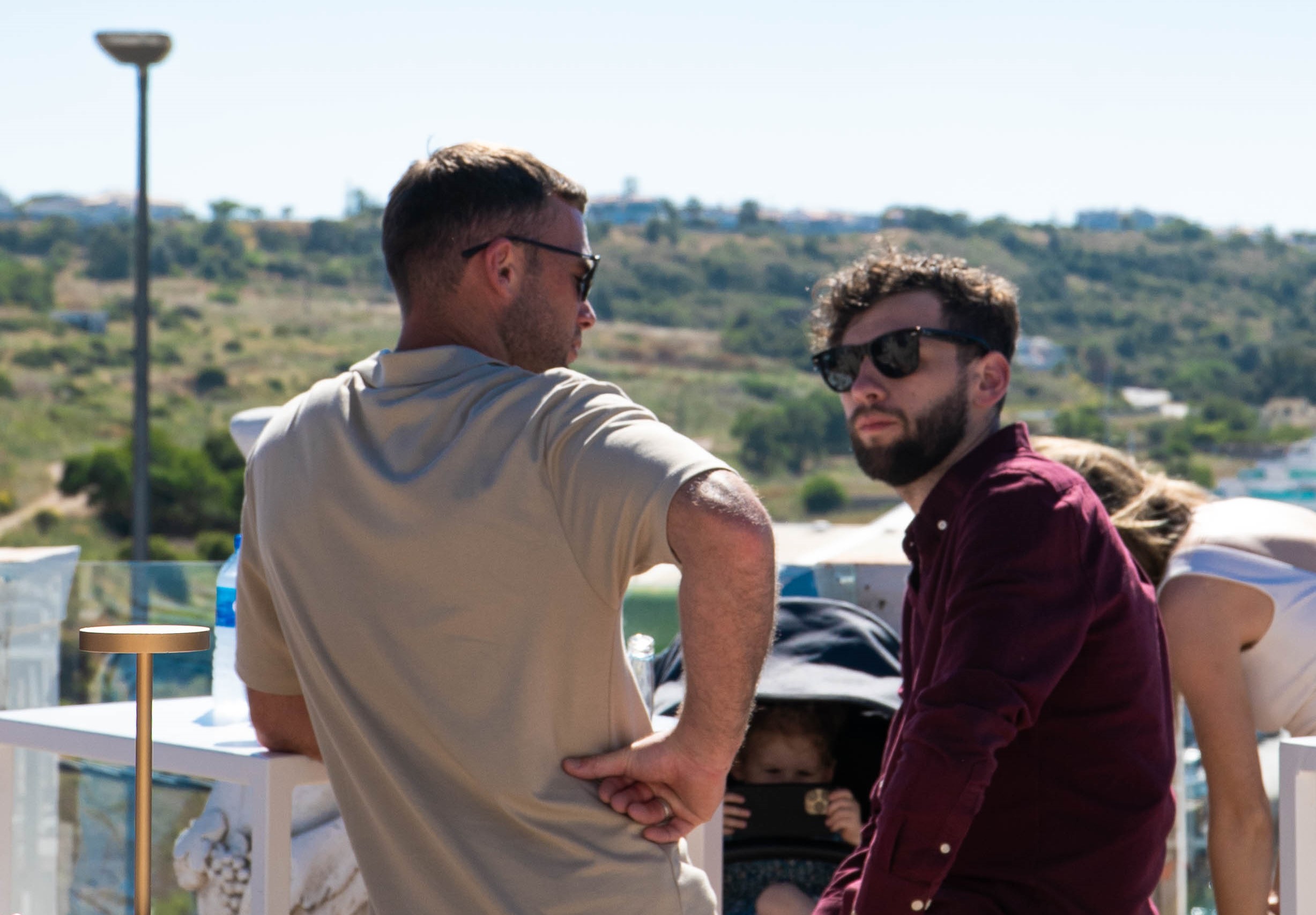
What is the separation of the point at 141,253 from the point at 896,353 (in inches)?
601

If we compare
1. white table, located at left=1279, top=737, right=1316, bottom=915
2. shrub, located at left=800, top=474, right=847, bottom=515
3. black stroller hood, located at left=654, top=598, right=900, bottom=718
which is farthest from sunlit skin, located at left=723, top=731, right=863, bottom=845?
shrub, located at left=800, top=474, right=847, bottom=515

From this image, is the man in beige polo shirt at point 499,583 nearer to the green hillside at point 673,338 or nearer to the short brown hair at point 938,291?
the short brown hair at point 938,291

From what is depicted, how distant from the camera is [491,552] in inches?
66.3

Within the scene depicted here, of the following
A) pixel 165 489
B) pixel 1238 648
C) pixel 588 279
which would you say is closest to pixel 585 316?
pixel 588 279

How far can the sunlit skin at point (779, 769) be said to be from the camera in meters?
3.38

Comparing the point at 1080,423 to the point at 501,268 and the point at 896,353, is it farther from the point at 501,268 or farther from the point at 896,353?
the point at 501,268

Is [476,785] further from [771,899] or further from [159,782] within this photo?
[159,782]

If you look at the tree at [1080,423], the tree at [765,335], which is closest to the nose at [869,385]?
the tree at [1080,423]

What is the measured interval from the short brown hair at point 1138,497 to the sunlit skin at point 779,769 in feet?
2.95

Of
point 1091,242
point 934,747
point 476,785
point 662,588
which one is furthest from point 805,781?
point 1091,242

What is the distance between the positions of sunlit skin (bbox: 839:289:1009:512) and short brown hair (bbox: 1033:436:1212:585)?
0.37 metres

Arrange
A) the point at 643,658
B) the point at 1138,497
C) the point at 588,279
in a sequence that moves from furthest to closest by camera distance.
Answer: the point at 1138,497 < the point at 643,658 < the point at 588,279

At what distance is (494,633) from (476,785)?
0.18m

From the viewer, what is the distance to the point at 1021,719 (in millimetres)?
1959
